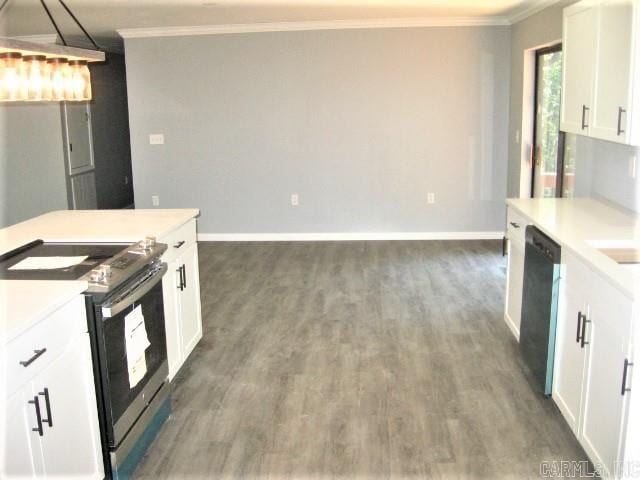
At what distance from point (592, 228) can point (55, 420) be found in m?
2.57

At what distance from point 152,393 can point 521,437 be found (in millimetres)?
1697

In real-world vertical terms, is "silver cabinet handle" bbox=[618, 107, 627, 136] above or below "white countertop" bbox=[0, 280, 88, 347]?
above

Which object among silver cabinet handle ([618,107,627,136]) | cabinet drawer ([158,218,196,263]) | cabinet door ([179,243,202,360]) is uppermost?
silver cabinet handle ([618,107,627,136])

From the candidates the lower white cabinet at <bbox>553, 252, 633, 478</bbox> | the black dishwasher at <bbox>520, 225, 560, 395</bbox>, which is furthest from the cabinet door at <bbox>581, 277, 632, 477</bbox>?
the black dishwasher at <bbox>520, 225, 560, 395</bbox>

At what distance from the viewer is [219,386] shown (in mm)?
3463

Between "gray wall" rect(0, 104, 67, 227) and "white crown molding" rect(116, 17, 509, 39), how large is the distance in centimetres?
146

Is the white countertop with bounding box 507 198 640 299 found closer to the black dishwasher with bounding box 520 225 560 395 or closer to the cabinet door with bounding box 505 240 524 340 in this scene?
the black dishwasher with bounding box 520 225 560 395

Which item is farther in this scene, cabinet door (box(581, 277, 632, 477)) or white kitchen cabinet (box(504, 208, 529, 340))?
white kitchen cabinet (box(504, 208, 529, 340))

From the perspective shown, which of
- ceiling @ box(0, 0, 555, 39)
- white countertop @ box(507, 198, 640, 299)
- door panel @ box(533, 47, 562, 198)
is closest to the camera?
white countertop @ box(507, 198, 640, 299)

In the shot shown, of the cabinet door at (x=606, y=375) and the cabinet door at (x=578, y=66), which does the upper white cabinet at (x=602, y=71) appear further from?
the cabinet door at (x=606, y=375)

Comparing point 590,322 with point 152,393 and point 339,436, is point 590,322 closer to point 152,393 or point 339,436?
point 339,436

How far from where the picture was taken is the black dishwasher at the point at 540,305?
9.79ft

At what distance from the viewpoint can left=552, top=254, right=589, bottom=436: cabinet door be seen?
268 centimetres

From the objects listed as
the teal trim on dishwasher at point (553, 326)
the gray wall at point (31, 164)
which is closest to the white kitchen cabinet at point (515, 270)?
the teal trim on dishwasher at point (553, 326)
